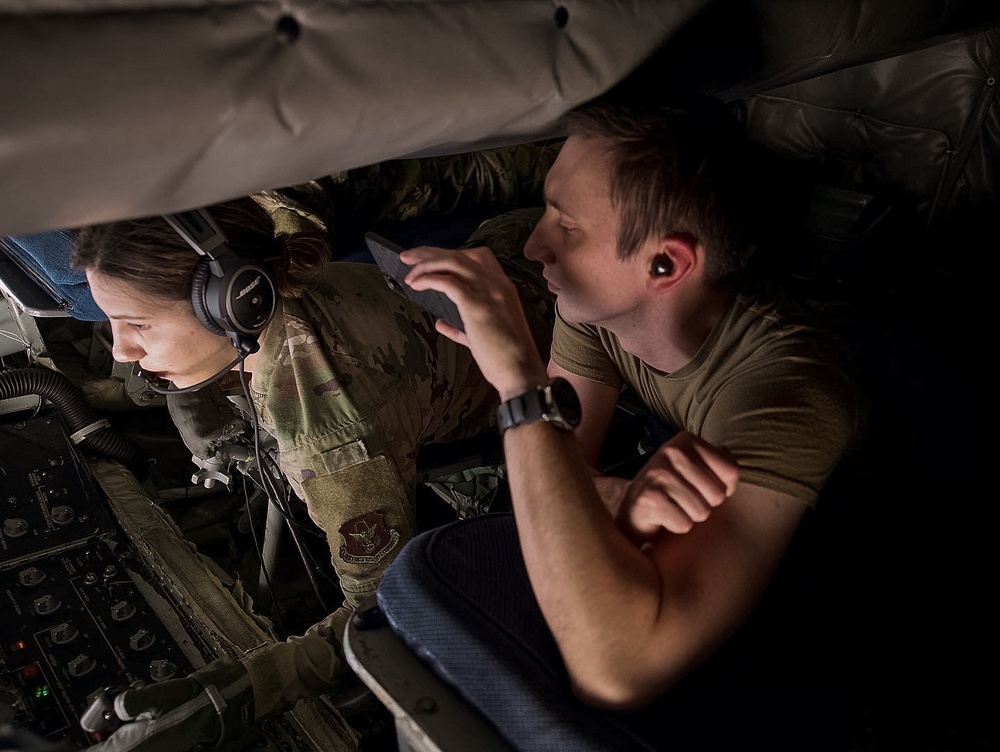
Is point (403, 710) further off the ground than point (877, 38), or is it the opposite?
point (877, 38)

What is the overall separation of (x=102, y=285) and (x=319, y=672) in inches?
33.5

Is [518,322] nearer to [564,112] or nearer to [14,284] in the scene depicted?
[564,112]

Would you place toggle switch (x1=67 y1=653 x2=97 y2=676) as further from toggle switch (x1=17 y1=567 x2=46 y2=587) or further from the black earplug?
the black earplug

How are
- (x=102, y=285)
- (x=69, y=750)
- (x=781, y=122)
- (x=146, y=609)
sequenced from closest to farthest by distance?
(x=69, y=750) → (x=102, y=285) → (x=146, y=609) → (x=781, y=122)

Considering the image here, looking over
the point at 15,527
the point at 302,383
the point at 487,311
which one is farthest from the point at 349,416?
the point at 15,527

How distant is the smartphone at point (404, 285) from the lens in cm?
121

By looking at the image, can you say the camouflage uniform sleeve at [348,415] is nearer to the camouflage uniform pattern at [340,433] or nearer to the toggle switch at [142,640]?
the camouflage uniform pattern at [340,433]

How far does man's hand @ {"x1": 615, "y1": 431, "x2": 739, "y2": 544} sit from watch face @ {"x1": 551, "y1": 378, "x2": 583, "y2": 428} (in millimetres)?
134

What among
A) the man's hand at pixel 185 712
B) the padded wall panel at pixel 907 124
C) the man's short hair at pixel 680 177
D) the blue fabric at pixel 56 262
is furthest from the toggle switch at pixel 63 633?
the padded wall panel at pixel 907 124

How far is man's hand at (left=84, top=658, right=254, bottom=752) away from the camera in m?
1.25

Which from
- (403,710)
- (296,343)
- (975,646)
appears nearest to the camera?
(403,710)

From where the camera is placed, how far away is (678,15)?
0.91 meters

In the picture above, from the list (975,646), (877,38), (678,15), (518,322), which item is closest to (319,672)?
(518,322)

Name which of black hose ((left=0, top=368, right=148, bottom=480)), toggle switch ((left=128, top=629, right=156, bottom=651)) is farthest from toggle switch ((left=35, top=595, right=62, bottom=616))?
black hose ((left=0, top=368, right=148, bottom=480))
